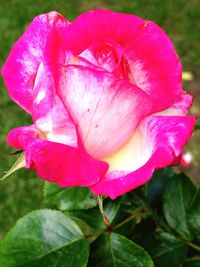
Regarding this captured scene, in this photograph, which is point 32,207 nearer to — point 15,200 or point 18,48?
point 15,200

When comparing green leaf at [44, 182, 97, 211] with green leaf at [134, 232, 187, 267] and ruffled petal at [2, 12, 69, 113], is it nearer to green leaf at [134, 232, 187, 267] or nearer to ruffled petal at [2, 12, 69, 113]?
green leaf at [134, 232, 187, 267]

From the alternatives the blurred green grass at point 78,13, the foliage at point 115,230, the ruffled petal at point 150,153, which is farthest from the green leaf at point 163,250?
the blurred green grass at point 78,13

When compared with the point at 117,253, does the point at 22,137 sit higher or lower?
higher

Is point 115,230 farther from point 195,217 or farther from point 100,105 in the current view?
point 100,105

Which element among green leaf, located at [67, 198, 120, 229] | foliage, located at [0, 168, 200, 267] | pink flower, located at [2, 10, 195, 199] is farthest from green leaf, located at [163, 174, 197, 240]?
pink flower, located at [2, 10, 195, 199]

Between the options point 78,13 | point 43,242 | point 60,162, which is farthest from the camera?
point 78,13

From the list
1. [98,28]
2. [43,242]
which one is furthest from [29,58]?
[43,242]

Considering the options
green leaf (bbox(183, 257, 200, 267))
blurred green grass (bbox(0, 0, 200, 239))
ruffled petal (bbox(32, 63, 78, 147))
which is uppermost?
ruffled petal (bbox(32, 63, 78, 147))

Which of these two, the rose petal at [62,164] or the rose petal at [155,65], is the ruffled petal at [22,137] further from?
the rose petal at [155,65]
